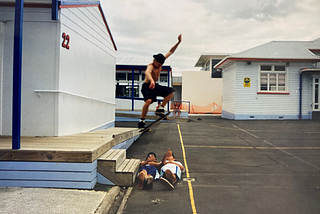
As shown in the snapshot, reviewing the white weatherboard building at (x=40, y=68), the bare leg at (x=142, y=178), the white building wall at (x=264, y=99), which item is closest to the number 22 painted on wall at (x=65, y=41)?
the white weatherboard building at (x=40, y=68)

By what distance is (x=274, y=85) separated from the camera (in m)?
16.7

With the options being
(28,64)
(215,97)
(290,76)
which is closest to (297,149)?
(28,64)

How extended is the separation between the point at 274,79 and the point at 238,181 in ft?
47.5

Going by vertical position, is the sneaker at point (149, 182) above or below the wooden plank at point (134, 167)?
below

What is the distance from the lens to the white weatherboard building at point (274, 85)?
16406mm

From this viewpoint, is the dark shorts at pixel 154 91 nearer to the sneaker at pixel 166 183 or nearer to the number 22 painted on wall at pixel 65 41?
the sneaker at pixel 166 183

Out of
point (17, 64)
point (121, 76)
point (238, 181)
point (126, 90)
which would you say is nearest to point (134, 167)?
point (238, 181)

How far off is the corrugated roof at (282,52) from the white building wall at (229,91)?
1207 millimetres

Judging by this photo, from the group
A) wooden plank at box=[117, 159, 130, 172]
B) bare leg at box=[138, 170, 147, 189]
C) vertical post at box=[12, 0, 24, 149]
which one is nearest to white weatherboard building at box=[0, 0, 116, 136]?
vertical post at box=[12, 0, 24, 149]

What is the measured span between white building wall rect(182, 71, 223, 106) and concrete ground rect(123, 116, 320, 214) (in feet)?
48.0

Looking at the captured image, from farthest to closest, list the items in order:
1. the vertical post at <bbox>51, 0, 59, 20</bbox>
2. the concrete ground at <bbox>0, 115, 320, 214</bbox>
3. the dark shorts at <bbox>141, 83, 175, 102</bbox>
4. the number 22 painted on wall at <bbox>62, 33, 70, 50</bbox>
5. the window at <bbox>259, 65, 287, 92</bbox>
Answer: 1. the window at <bbox>259, 65, 287, 92</bbox>
2. the number 22 painted on wall at <bbox>62, 33, 70, 50</bbox>
3. the vertical post at <bbox>51, 0, 59, 20</bbox>
4. the dark shorts at <bbox>141, 83, 175, 102</bbox>
5. the concrete ground at <bbox>0, 115, 320, 214</bbox>

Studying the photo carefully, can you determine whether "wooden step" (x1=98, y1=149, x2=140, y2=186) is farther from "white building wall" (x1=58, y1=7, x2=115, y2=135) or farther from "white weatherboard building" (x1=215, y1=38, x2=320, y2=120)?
"white weatherboard building" (x1=215, y1=38, x2=320, y2=120)

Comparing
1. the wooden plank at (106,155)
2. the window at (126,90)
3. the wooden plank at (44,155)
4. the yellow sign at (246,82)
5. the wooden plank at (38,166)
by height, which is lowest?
the wooden plank at (38,166)

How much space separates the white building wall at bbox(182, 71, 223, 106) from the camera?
2242 cm
